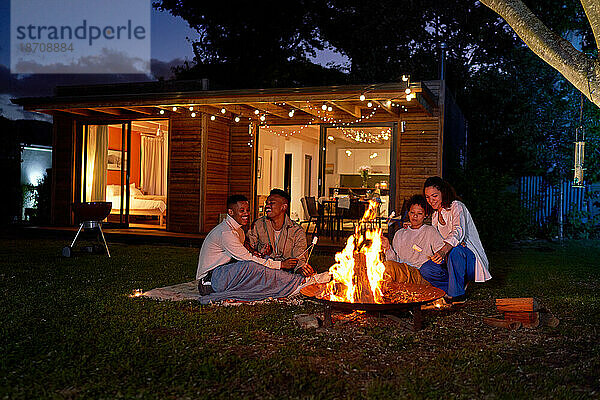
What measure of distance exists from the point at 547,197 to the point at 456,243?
10.2 meters

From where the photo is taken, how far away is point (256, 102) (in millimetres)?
9219

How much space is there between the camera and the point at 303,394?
121 inches

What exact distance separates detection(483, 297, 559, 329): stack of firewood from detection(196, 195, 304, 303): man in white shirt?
184 centimetres

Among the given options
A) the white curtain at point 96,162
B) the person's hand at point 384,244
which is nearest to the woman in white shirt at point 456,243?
the person's hand at point 384,244

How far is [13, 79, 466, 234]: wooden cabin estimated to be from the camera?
945 centimetres

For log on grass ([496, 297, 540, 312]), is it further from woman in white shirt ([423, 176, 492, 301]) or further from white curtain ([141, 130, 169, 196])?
white curtain ([141, 130, 169, 196])

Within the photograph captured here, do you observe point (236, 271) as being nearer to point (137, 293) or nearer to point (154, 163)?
point (137, 293)

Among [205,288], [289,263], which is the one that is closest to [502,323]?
[289,263]

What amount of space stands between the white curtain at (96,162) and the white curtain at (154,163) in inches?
98.2

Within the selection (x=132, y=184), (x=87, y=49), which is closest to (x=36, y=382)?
(x=132, y=184)

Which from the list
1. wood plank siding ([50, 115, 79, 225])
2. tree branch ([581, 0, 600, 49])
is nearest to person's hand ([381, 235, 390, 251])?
tree branch ([581, 0, 600, 49])

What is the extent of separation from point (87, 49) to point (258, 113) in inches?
330

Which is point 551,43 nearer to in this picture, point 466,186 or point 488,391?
point 488,391

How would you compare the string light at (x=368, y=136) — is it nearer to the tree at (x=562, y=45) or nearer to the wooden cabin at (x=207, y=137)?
the wooden cabin at (x=207, y=137)
